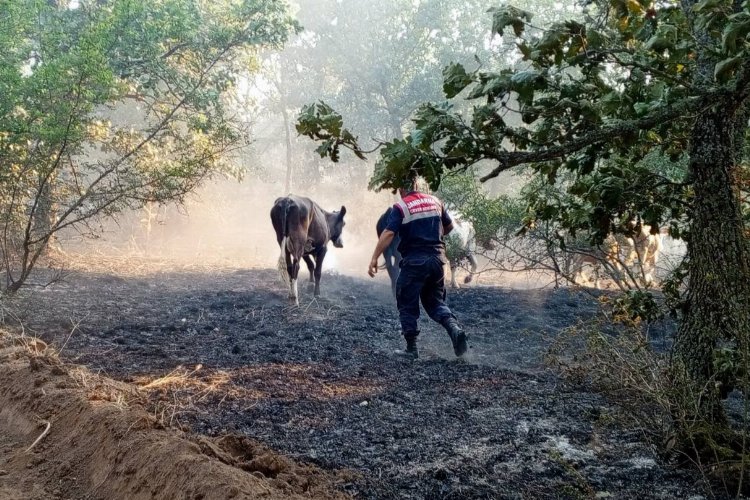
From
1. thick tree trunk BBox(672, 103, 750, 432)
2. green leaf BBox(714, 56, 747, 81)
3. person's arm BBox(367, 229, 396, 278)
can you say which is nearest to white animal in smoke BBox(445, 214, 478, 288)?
person's arm BBox(367, 229, 396, 278)

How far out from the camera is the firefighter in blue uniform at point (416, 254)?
6789 millimetres

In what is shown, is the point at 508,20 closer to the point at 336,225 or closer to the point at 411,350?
the point at 411,350

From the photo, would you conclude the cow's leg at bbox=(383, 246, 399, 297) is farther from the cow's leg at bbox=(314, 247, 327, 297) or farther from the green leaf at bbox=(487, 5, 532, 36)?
the green leaf at bbox=(487, 5, 532, 36)

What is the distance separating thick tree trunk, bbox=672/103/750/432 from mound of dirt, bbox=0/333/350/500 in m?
2.08

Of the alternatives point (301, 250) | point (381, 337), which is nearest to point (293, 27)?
point (301, 250)

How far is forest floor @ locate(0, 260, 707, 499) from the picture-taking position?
343 centimetres

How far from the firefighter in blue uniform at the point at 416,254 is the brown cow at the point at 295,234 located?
387 cm

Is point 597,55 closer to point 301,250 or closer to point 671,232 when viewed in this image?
point 671,232

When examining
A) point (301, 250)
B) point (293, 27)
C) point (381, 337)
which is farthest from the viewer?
point (293, 27)

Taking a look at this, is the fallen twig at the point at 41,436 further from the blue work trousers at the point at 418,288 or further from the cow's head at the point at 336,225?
the cow's head at the point at 336,225

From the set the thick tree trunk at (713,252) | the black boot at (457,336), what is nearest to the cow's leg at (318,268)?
the black boot at (457,336)

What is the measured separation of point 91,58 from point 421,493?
608 cm

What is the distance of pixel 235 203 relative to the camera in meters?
35.4

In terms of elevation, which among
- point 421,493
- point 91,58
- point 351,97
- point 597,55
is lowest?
point 421,493
